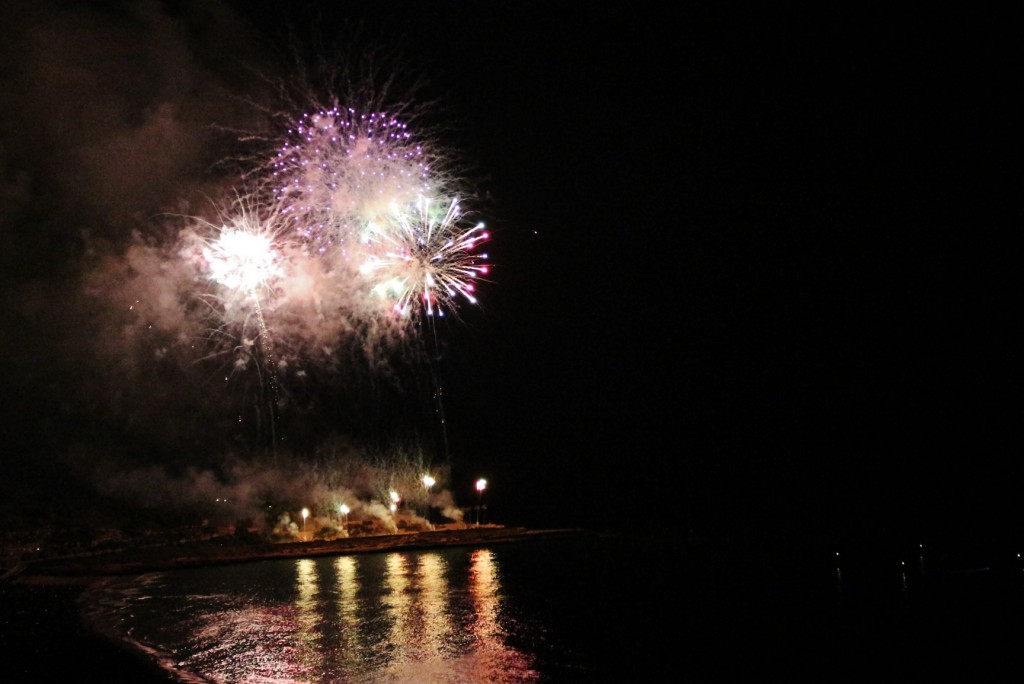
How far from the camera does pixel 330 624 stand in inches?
530

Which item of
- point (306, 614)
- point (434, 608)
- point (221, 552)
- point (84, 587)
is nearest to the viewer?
point (306, 614)

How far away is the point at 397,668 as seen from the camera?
1002cm

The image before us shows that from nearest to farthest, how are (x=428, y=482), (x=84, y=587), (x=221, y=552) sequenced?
(x=84, y=587) → (x=221, y=552) → (x=428, y=482)

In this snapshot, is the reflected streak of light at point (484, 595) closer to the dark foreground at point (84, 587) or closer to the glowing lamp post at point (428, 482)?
the dark foreground at point (84, 587)

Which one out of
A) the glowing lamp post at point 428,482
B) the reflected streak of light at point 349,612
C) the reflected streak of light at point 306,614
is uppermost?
the glowing lamp post at point 428,482

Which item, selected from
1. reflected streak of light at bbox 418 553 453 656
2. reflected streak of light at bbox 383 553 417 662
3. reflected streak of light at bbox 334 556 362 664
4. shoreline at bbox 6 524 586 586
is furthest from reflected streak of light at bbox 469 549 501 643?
shoreline at bbox 6 524 586 586

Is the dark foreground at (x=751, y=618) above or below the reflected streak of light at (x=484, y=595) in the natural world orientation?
below

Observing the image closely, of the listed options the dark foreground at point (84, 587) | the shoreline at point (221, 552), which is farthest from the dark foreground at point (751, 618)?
the shoreline at point (221, 552)

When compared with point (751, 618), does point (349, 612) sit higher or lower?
higher

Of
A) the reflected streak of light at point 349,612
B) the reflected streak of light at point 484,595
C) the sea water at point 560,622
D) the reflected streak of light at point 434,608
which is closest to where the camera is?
the sea water at point 560,622

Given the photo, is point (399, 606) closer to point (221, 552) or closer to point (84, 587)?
point (84, 587)

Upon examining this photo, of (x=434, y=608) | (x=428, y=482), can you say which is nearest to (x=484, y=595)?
(x=434, y=608)

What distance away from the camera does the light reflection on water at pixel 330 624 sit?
10.1 m

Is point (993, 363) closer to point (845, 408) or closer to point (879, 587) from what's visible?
point (845, 408)
